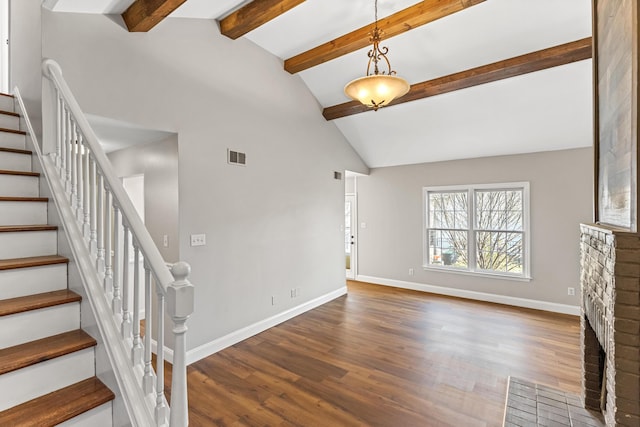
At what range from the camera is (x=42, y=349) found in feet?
4.57

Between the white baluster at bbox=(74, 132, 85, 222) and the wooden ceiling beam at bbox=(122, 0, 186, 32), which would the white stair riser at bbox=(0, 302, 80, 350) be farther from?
the wooden ceiling beam at bbox=(122, 0, 186, 32)

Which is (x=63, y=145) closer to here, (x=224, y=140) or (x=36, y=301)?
(x=36, y=301)

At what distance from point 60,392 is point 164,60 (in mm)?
2738

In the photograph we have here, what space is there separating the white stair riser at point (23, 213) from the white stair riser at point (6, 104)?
137 centimetres

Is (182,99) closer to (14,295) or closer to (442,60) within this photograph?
(14,295)

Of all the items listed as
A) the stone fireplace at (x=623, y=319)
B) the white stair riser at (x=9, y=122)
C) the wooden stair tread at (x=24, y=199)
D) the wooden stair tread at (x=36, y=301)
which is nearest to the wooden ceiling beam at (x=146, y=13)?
the white stair riser at (x=9, y=122)

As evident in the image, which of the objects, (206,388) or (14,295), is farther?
(206,388)

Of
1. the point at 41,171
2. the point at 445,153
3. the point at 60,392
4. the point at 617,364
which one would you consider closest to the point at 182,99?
the point at 41,171

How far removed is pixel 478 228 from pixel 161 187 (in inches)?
193

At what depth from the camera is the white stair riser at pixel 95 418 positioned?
1.27 metres

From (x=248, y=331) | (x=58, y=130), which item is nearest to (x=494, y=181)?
(x=248, y=331)

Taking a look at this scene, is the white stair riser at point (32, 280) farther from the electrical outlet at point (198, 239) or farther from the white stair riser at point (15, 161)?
the electrical outlet at point (198, 239)

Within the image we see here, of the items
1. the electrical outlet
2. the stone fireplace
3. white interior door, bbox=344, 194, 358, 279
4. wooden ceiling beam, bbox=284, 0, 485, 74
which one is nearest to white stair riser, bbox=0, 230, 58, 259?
the electrical outlet

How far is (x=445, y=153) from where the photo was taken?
518cm
